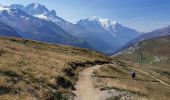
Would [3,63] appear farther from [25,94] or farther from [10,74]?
[25,94]

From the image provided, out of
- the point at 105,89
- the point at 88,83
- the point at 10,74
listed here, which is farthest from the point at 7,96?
the point at 88,83

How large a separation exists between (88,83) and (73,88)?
6.38 m

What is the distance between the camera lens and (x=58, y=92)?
34.0 m

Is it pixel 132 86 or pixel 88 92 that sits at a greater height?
pixel 88 92

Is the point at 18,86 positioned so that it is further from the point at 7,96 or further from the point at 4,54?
the point at 4,54

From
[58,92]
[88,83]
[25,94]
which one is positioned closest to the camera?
[25,94]

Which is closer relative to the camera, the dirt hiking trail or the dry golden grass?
the dirt hiking trail

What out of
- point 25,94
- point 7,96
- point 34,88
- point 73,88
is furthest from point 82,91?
point 7,96

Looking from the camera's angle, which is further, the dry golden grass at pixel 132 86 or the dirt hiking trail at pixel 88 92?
the dry golden grass at pixel 132 86

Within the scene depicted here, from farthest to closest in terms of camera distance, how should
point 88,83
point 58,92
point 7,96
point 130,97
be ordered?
point 88,83
point 130,97
point 58,92
point 7,96

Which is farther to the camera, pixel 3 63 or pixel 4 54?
pixel 4 54

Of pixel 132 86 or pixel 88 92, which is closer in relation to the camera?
pixel 88 92

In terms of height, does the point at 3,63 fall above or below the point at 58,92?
above

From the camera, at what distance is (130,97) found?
36.7 m
